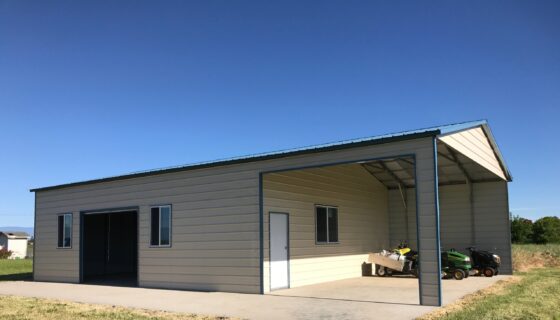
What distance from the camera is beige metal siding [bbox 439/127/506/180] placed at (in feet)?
36.2

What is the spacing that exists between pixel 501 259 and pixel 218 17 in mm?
11654

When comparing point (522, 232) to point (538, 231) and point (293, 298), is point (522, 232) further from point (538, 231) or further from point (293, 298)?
point (293, 298)

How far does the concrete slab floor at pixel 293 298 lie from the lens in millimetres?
8930

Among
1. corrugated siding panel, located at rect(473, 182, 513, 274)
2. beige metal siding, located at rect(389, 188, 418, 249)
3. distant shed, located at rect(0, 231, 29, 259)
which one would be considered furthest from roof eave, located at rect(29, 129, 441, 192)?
distant shed, located at rect(0, 231, 29, 259)

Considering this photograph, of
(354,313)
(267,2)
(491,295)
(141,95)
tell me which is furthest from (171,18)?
(491,295)

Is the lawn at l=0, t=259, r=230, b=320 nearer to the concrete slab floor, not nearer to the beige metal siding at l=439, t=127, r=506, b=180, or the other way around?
the concrete slab floor

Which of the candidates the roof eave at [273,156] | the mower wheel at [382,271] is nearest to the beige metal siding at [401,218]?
the mower wheel at [382,271]

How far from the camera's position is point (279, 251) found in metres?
12.7

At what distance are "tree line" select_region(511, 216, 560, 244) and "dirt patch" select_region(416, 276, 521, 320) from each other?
2668 cm

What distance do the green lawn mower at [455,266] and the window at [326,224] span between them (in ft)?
10.4

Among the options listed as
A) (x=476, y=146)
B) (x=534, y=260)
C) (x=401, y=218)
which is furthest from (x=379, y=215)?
(x=534, y=260)

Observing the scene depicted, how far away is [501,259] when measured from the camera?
16312 mm

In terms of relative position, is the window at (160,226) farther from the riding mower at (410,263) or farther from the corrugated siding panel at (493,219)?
the corrugated siding panel at (493,219)

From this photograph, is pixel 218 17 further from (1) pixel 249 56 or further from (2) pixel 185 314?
(2) pixel 185 314
